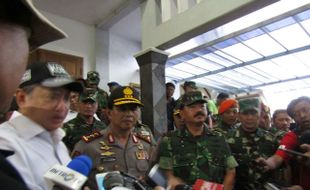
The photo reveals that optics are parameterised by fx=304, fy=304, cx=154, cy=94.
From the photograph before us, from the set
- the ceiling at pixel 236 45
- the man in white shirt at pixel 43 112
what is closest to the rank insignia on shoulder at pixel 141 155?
the man in white shirt at pixel 43 112

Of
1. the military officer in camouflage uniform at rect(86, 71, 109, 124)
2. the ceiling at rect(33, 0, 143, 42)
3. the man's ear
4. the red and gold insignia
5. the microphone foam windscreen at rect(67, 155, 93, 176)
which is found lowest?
the microphone foam windscreen at rect(67, 155, 93, 176)

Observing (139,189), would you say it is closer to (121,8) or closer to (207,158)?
(207,158)

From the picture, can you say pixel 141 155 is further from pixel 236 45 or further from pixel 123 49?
pixel 123 49

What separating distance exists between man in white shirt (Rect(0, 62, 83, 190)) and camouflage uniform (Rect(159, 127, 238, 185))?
95 cm

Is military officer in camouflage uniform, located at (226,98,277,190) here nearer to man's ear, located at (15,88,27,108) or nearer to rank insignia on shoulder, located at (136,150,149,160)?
rank insignia on shoulder, located at (136,150,149,160)

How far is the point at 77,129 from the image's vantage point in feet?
9.15

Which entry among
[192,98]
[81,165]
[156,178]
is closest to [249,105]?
[192,98]

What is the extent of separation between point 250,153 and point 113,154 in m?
1.16

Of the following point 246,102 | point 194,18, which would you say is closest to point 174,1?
point 194,18

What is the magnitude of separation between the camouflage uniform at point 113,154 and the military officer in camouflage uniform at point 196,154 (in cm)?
16

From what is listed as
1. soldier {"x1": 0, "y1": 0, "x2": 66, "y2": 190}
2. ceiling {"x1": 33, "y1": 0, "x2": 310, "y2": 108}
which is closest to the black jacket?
soldier {"x1": 0, "y1": 0, "x2": 66, "y2": 190}

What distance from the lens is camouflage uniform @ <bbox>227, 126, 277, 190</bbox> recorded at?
2.40 metres

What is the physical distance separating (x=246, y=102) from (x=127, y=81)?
4.72 meters

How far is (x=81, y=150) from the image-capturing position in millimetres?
1971
